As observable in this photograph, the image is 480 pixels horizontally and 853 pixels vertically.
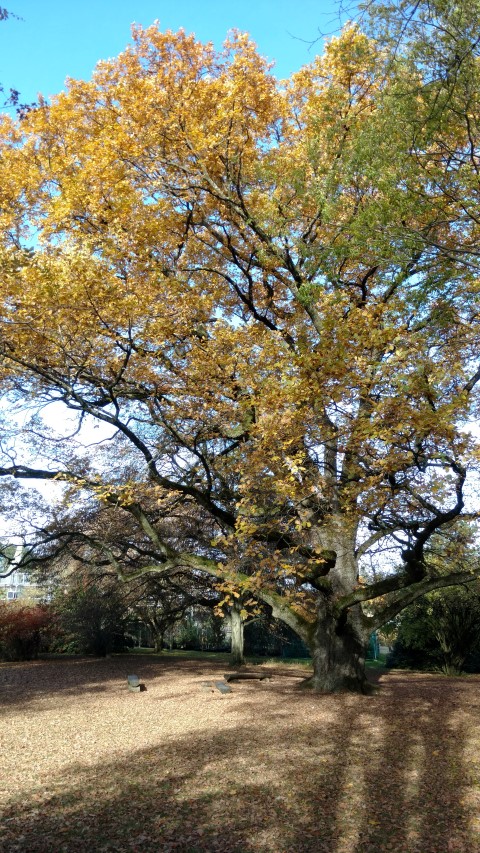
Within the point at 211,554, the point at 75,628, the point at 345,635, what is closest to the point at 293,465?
the point at 345,635

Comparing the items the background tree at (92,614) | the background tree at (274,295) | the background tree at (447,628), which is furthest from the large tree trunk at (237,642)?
the background tree at (274,295)

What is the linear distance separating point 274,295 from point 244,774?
903 cm

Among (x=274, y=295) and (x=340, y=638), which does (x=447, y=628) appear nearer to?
(x=340, y=638)

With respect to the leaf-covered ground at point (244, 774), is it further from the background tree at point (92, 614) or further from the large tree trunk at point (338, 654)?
the background tree at point (92, 614)

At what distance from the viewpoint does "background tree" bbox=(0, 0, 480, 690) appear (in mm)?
6633

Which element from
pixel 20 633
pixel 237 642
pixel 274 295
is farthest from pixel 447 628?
pixel 20 633

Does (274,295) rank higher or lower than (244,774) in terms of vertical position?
higher

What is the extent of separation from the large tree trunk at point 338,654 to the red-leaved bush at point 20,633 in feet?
39.3

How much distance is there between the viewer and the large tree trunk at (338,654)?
10742 mm

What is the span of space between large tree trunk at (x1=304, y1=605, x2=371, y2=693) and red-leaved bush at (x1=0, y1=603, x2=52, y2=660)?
11982mm

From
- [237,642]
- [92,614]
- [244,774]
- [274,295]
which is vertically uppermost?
[274,295]

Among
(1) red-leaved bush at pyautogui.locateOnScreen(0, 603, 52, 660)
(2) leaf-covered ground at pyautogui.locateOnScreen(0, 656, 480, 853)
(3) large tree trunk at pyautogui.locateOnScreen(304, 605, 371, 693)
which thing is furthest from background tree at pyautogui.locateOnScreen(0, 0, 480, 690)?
(1) red-leaved bush at pyautogui.locateOnScreen(0, 603, 52, 660)

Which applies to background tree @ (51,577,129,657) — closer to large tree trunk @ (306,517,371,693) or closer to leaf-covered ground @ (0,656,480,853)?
leaf-covered ground @ (0,656,480,853)

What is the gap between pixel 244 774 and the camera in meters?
5.54
